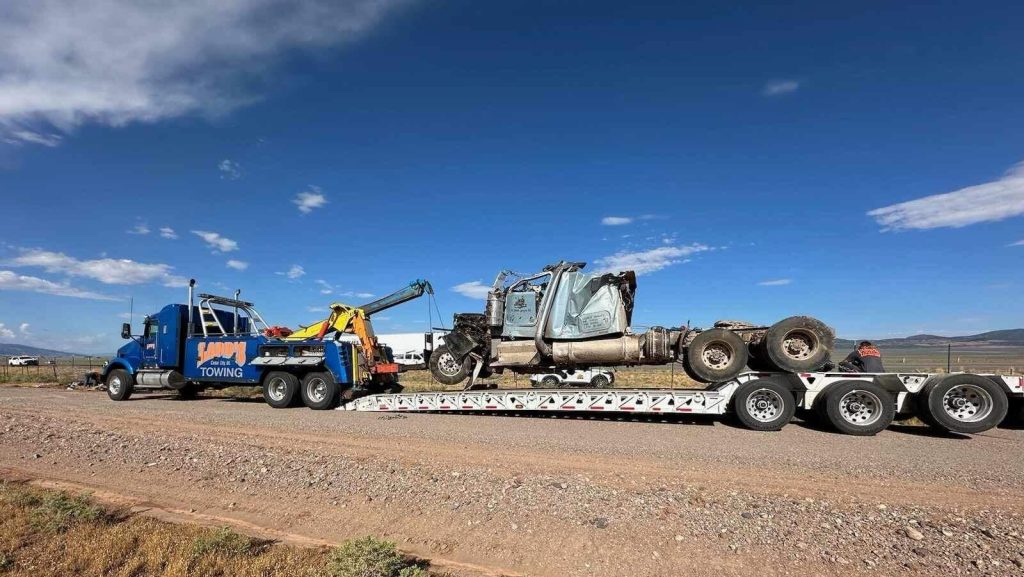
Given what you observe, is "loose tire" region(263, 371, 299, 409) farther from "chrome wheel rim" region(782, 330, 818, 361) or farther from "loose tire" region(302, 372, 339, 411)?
"chrome wheel rim" region(782, 330, 818, 361)

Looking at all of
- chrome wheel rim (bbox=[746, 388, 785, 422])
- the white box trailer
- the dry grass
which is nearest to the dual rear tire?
the white box trailer

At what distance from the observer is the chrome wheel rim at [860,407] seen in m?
9.01

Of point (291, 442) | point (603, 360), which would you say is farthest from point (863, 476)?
point (291, 442)

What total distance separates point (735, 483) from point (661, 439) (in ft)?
8.79

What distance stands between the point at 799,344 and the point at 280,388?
39.6 ft

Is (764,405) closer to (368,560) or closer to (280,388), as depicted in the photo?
(368,560)

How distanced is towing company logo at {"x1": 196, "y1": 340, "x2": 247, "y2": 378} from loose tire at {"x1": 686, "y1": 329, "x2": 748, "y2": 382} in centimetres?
1154

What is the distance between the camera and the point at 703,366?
10.1 meters

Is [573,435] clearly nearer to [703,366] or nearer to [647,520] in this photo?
[703,366]

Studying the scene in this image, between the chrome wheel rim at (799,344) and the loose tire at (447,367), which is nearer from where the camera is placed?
the chrome wheel rim at (799,344)

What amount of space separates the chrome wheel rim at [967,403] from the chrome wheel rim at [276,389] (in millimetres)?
14030

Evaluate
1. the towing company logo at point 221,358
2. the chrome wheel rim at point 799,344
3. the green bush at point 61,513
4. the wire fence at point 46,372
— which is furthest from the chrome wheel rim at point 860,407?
the wire fence at point 46,372

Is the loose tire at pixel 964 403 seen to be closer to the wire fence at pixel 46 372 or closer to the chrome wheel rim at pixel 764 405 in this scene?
the chrome wheel rim at pixel 764 405

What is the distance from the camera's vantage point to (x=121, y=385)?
15.7m
